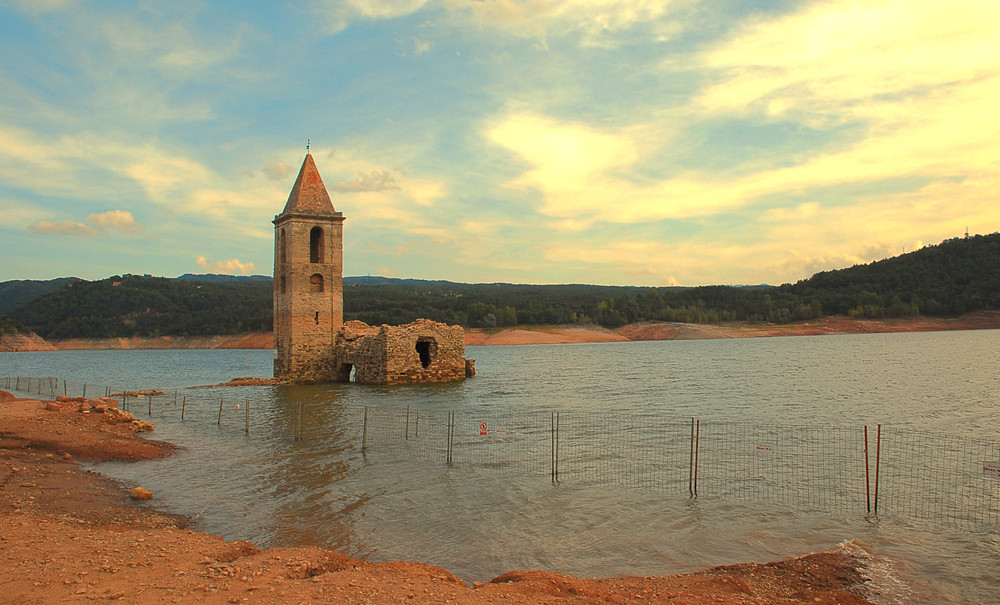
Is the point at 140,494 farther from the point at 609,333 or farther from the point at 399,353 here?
the point at 609,333

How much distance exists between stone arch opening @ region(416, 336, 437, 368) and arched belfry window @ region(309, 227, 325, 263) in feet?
22.7

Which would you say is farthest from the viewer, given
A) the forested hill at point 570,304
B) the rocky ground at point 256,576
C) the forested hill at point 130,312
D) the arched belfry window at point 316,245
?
the forested hill at point 130,312

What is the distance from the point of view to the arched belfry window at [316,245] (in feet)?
116

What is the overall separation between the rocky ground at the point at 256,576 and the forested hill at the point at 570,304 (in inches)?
3182

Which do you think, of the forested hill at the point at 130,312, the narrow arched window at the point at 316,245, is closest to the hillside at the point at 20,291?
the forested hill at the point at 130,312

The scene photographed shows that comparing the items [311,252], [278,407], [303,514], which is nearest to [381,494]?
[303,514]

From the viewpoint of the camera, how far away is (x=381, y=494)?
508 inches

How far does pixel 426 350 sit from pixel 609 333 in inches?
2907

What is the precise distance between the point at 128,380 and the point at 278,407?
92.9ft

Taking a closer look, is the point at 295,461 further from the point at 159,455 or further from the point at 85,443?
the point at 85,443

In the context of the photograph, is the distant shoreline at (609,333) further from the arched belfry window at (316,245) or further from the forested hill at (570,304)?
the arched belfry window at (316,245)

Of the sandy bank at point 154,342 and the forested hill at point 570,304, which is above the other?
the forested hill at point 570,304

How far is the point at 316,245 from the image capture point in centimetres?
3619

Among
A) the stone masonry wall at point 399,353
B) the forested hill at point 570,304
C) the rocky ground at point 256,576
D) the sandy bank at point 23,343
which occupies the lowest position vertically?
the sandy bank at point 23,343
